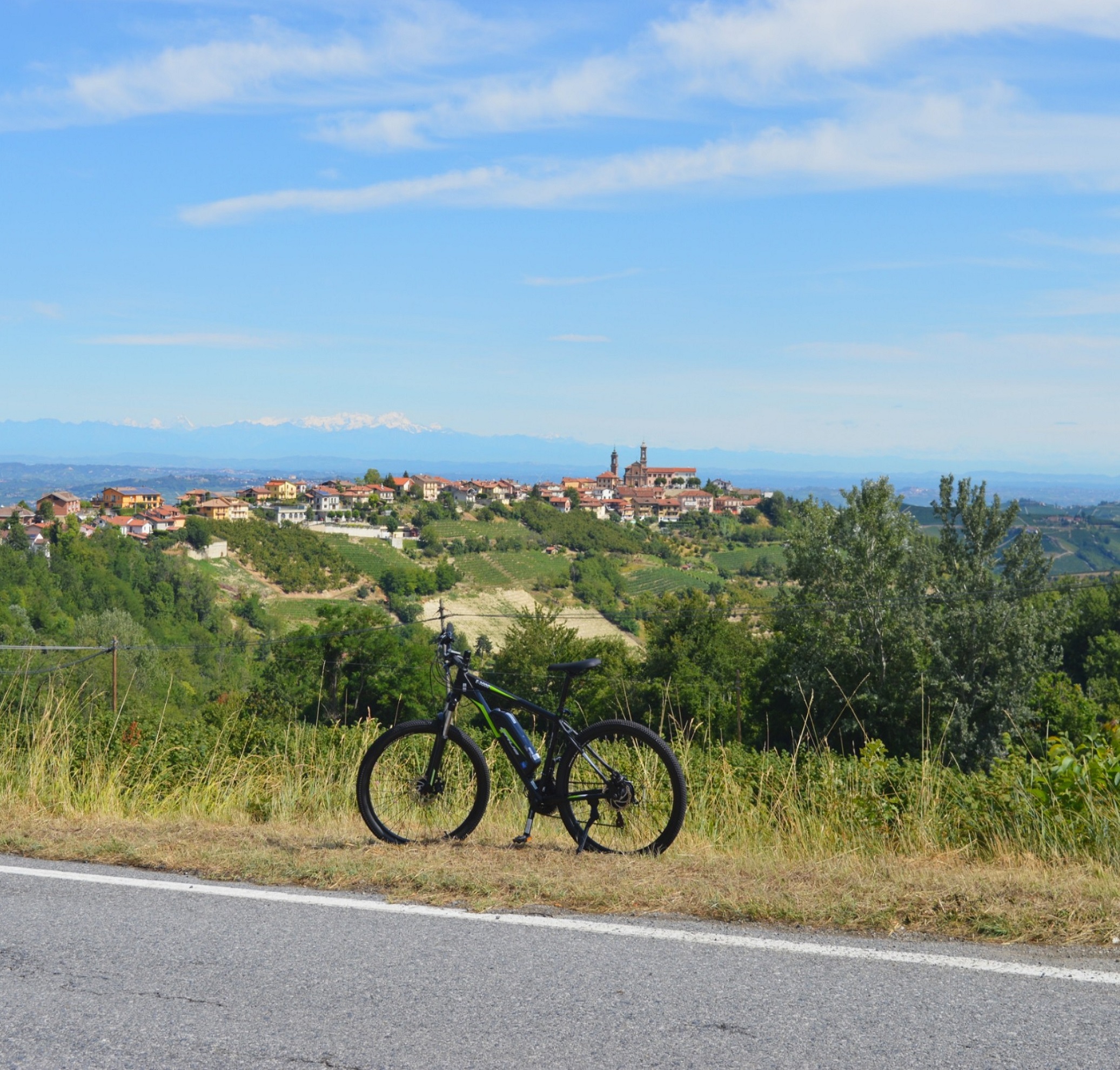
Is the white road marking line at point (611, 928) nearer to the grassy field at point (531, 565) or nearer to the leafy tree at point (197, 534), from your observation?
the grassy field at point (531, 565)

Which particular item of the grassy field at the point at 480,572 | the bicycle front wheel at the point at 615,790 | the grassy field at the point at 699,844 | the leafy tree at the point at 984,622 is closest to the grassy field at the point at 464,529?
the grassy field at the point at 480,572

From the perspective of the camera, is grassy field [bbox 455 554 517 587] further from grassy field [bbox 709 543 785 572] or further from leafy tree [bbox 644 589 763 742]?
leafy tree [bbox 644 589 763 742]

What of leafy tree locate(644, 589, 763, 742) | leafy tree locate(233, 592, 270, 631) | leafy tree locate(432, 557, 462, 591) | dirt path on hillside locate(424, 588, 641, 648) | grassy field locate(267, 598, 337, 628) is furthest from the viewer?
leafy tree locate(432, 557, 462, 591)

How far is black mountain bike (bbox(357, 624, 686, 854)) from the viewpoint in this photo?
4484 mm

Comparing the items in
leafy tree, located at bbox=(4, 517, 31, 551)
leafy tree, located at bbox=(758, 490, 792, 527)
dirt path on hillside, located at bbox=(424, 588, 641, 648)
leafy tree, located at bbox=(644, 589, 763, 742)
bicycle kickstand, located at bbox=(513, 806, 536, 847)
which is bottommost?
dirt path on hillside, located at bbox=(424, 588, 641, 648)

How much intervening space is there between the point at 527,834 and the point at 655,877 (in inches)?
32.2

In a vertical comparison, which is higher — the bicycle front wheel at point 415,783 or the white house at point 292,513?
the bicycle front wheel at point 415,783

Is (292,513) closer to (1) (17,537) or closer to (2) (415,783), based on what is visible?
(1) (17,537)

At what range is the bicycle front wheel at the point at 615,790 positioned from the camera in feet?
14.7

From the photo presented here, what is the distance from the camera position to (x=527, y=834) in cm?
455

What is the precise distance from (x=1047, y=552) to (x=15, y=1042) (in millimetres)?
37910

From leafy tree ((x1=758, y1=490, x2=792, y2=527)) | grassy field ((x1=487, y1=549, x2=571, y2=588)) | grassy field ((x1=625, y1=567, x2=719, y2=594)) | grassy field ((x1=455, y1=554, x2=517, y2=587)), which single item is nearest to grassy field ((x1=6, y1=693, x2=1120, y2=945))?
grassy field ((x1=625, y1=567, x2=719, y2=594))

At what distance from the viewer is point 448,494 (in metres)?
199

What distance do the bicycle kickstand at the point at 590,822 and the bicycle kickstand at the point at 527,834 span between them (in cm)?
22
